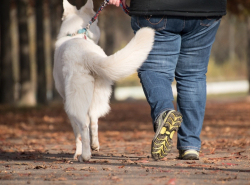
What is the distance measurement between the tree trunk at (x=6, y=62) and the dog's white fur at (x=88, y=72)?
43.7ft

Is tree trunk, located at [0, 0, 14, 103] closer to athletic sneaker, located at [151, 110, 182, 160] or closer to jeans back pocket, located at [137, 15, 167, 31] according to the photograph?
jeans back pocket, located at [137, 15, 167, 31]

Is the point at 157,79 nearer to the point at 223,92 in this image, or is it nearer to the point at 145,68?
the point at 145,68

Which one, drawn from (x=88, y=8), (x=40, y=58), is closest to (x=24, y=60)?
(x=40, y=58)

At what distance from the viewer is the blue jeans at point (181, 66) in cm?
403

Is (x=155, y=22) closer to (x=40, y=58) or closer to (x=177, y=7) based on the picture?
(x=177, y=7)

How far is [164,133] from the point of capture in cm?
376

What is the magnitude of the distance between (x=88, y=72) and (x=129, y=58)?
67cm

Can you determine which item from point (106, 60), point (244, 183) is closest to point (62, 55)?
point (106, 60)

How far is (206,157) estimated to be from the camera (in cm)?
448

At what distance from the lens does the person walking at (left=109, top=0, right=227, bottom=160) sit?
387 cm

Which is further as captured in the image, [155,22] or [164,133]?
[155,22]

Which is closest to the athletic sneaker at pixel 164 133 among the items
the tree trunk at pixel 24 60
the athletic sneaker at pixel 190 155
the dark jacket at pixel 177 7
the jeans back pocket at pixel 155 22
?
the athletic sneaker at pixel 190 155

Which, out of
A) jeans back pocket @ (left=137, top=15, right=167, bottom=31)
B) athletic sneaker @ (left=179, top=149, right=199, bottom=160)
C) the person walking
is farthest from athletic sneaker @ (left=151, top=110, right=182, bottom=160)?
jeans back pocket @ (left=137, top=15, right=167, bottom=31)

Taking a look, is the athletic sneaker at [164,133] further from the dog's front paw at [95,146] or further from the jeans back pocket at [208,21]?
the dog's front paw at [95,146]
